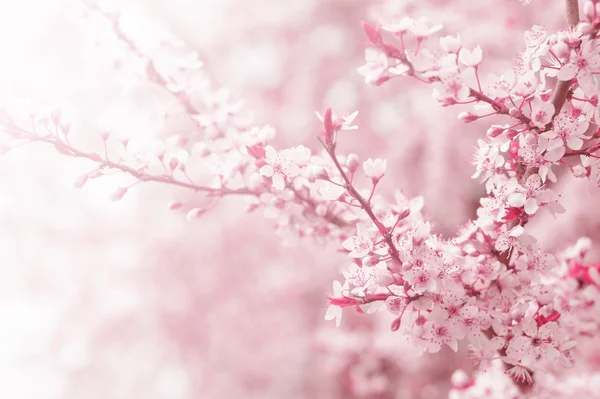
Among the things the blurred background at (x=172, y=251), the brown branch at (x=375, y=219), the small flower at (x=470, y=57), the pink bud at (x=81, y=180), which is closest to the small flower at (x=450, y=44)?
the small flower at (x=470, y=57)

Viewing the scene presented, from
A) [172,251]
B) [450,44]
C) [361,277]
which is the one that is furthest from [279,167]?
[172,251]

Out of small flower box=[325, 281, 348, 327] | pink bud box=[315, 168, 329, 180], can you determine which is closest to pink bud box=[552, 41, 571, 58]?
pink bud box=[315, 168, 329, 180]

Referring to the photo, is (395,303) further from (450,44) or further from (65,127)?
(65,127)

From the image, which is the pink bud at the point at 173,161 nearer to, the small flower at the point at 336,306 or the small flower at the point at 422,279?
the small flower at the point at 336,306

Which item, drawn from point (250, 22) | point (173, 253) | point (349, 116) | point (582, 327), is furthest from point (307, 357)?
point (349, 116)

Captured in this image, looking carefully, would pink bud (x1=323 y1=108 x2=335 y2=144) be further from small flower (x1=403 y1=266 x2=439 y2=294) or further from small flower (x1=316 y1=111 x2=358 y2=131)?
small flower (x1=403 y1=266 x2=439 y2=294)

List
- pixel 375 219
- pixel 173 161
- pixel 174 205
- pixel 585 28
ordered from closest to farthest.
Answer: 1. pixel 585 28
2. pixel 375 219
3. pixel 173 161
4. pixel 174 205
